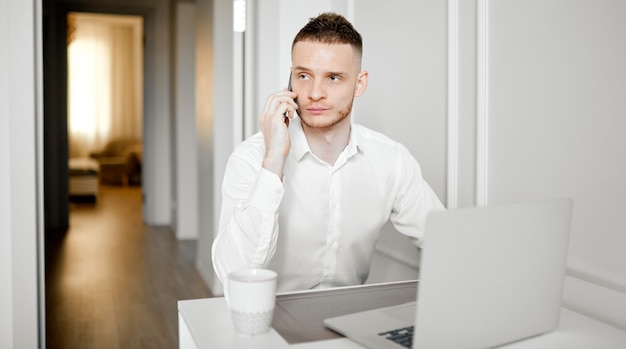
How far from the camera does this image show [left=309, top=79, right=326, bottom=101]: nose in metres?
1.53

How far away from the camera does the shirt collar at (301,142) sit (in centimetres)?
165

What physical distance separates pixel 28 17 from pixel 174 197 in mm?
4130

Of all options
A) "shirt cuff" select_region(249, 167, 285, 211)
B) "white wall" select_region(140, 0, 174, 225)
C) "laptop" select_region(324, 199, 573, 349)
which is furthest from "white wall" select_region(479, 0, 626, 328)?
"white wall" select_region(140, 0, 174, 225)

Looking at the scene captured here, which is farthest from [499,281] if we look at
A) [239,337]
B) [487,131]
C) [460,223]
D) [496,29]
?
[496,29]

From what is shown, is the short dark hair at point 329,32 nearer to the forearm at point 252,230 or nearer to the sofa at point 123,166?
the forearm at point 252,230

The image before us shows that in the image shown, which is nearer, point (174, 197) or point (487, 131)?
point (487, 131)

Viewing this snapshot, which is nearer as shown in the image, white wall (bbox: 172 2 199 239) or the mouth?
the mouth

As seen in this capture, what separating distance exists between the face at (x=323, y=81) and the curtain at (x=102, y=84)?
1050cm

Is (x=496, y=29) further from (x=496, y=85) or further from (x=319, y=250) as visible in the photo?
(x=319, y=250)

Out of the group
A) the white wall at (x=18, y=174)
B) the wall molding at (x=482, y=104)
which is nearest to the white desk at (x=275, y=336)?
the wall molding at (x=482, y=104)

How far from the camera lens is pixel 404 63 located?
1999mm

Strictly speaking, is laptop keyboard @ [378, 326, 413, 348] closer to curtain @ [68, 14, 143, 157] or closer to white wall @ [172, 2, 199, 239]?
white wall @ [172, 2, 199, 239]

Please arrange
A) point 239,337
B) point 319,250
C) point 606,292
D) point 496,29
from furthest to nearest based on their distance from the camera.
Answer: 1. point 319,250
2. point 496,29
3. point 606,292
4. point 239,337

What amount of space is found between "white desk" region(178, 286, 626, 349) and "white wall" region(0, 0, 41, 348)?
121cm
